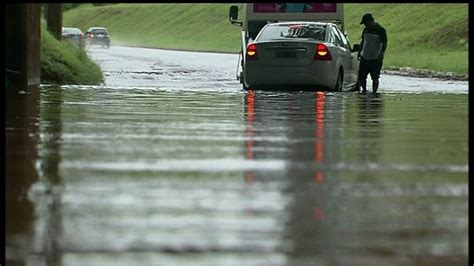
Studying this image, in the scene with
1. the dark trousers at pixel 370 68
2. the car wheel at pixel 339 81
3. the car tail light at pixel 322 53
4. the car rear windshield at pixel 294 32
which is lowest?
the car wheel at pixel 339 81

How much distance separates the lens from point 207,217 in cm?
410

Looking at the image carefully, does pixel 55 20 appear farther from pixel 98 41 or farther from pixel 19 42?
pixel 98 41

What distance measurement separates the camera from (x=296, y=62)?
16.1 m

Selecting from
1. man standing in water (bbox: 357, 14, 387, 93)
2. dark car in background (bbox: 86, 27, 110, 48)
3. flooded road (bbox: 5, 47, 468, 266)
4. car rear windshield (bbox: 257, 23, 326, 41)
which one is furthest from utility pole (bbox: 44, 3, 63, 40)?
dark car in background (bbox: 86, 27, 110, 48)

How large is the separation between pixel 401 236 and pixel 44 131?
3.94 meters

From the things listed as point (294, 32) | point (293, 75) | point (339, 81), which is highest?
point (294, 32)

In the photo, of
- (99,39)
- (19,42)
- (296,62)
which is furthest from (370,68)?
(99,39)

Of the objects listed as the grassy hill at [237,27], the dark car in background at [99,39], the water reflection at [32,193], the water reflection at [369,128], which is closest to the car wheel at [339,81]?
the water reflection at [369,128]

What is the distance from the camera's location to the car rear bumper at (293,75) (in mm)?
16062

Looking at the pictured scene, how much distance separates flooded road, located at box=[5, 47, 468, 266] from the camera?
364 cm

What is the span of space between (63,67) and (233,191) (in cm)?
1502

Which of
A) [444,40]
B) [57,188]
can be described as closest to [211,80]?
[57,188]

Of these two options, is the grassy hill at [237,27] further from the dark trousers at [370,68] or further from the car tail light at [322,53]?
the car tail light at [322,53]

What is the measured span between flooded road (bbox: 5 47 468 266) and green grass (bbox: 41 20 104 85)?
9748 millimetres
